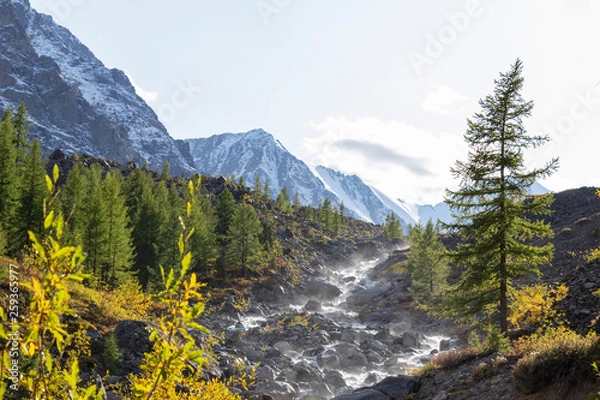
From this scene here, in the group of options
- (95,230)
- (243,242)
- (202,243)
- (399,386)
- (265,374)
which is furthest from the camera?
(243,242)

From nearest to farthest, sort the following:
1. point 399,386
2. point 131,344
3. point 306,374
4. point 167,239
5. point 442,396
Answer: point 442,396 → point 399,386 → point 131,344 → point 306,374 → point 167,239

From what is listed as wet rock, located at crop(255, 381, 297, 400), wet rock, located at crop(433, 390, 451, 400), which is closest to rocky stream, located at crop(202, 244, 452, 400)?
wet rock, located at crop(255, 381, 297, 400)

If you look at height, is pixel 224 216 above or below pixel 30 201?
above

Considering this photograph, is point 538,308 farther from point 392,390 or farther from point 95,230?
point 95,230

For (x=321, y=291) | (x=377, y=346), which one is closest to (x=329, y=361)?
(x=377, y=346)

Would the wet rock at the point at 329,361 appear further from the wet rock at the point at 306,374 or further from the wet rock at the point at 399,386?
the wet rock at the point at 399,386

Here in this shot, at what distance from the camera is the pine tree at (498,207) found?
13703 millimetres

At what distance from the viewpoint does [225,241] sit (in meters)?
51.0

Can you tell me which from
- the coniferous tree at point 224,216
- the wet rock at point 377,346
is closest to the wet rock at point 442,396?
the wet rock at point 377,346

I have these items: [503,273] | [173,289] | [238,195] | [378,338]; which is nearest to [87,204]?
[378,338]

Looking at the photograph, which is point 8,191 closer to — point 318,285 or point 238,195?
point 318,285

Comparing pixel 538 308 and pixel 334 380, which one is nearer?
pixel 538 308

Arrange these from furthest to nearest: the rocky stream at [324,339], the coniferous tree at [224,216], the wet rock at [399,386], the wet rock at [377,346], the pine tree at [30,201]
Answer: the coniferous tree at [224,216], the wet rock at [377,346], the pine tree at [30,201], the rocky stream at [324,339], the wet rock at [399,386]

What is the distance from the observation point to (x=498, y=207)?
1409 centimetres
